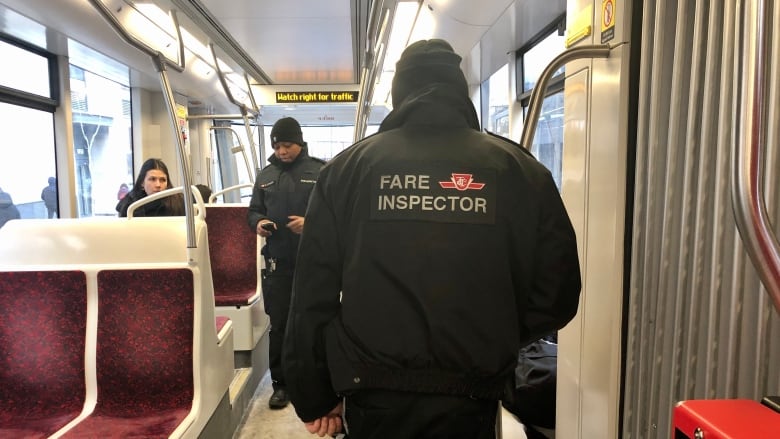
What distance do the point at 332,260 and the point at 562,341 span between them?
1245mm

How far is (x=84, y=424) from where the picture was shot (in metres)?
1.98

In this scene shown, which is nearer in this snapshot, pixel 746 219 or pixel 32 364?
pixel 746 219

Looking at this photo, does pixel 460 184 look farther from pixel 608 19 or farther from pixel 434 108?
pixel 608 19

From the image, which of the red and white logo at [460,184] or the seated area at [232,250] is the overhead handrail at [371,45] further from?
the seated area at [232,250]

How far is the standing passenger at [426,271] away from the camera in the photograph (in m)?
1.17

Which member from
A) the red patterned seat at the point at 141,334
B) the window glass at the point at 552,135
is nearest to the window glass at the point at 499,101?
the window glass at the point at 552,135

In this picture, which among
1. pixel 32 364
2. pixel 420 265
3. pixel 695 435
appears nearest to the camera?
pixel 695 435

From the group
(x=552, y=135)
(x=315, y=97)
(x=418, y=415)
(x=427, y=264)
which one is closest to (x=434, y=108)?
(x=427, y=264)

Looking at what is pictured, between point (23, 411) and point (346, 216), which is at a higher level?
point (346, 216)

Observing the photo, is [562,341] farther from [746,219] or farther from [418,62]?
[746,219]

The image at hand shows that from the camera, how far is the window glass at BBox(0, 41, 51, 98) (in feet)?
13.8

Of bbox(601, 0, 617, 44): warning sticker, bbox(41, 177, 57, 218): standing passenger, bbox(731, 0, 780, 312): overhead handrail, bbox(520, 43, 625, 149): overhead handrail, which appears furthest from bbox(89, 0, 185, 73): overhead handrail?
bbox(41, 177, 57, 218): standing passenger

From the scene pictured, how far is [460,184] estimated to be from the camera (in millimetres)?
1193

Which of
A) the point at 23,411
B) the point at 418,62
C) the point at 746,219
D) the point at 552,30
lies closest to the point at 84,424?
the point at 23,411
